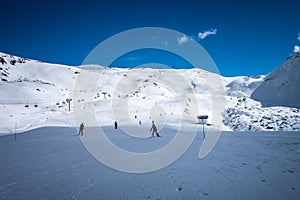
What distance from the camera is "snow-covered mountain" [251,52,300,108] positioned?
158 feet

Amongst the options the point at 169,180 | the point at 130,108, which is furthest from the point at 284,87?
the point at 169,180

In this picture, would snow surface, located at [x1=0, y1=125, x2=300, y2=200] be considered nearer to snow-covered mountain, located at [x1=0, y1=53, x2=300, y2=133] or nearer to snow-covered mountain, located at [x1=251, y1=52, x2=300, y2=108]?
snow-covered mountain, located at [x1=0, y1=53, x2=300, y2=133]

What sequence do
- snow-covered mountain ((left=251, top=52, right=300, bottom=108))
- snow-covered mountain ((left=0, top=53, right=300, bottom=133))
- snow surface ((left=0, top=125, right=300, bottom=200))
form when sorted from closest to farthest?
snow surface ((left=0, top=125, right=300, bottom=200)), snow-covered mountain ((left=0, top=53, right=300, bottom=133)), snow-covered mountain ((left=251, top=52, right=300, bottom=108))

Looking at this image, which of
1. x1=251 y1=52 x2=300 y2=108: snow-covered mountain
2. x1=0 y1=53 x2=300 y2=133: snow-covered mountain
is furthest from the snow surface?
x1=251 y1=52 x2=300 y2=108: snow-covered mountain

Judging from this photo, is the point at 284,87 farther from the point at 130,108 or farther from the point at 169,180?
the point at 169,180

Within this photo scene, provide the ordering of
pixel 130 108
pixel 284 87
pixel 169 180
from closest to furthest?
pixel 169 180 < pixel 130 108 < pixel 284 87

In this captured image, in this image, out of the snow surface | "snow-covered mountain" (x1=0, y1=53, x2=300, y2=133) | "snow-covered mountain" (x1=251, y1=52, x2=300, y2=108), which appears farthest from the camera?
"snow-covered mountain" (x1=251, y1=52, x2=300, y2=108)

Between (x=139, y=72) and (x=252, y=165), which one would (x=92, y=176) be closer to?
(x=252, y=165)


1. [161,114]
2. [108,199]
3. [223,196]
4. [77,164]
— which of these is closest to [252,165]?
[223,196]

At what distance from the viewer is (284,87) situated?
52031 mm

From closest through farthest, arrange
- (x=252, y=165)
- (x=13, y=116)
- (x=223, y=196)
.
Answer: (x=223, y=196) → (x=252, y=165) → (x=13, y=116)

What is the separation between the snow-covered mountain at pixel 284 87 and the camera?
158 feet

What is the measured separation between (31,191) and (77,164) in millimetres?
3142

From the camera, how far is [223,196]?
5363 mm
